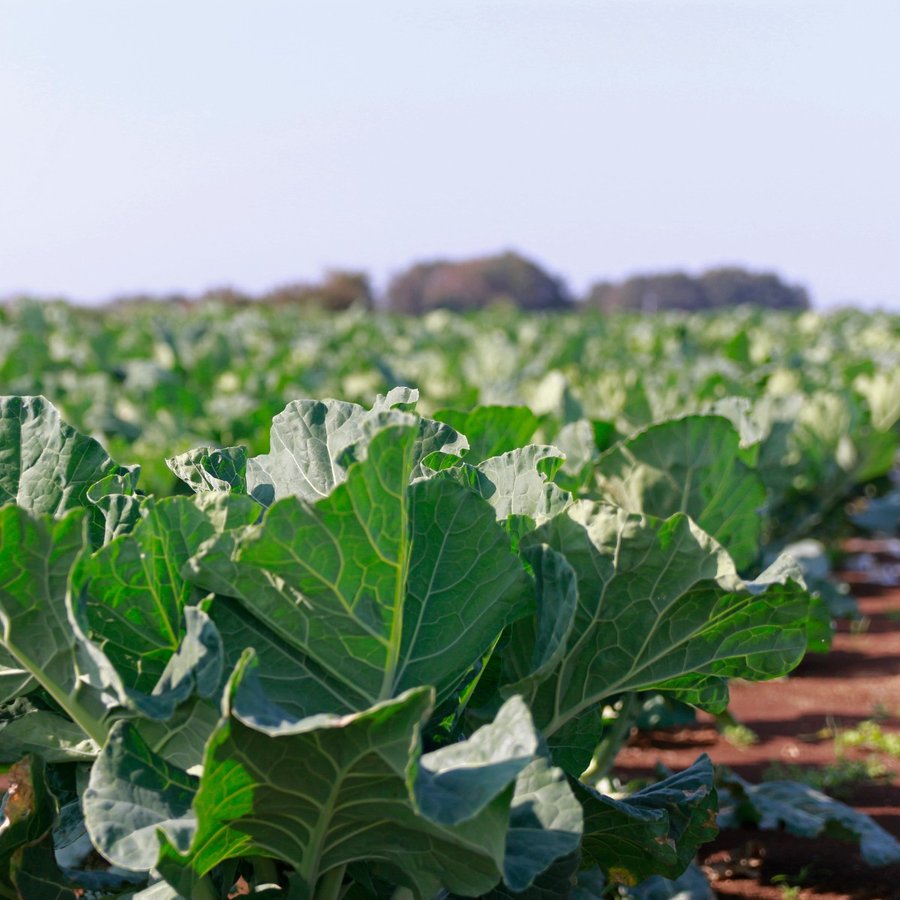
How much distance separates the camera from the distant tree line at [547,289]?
179 ft

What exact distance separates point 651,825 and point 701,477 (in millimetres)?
1090

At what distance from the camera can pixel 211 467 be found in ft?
5.83

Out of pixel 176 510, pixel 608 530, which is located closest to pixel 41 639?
pixel 176 510

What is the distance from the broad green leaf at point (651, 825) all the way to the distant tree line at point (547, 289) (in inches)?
1923

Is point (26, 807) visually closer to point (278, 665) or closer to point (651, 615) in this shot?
point (278, 665)

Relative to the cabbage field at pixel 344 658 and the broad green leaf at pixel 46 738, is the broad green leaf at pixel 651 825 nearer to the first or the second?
the cabbage field at pixel 344 658

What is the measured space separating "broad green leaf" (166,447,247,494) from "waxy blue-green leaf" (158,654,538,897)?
485 mm

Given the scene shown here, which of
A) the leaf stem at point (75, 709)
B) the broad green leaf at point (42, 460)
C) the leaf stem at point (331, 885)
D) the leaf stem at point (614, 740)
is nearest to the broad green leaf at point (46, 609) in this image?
the leaf stem at point (75, 709)

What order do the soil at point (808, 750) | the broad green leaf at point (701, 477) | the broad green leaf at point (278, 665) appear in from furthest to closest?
the soil at point (808, 750) → the broad green leaf at point (701, 477) → the broad green leaf at point (278, 665)

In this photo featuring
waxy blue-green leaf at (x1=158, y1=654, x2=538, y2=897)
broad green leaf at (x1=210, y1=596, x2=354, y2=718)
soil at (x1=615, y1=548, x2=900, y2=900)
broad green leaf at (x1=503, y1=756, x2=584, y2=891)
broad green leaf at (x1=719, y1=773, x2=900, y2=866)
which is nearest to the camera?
waxy blue-green leaf at (x1=158, y1=654, x2=538, y2=897)

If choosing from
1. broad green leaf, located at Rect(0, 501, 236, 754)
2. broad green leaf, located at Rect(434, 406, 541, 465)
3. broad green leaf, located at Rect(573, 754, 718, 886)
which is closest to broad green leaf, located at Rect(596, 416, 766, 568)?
broad green leaf, located at Rect(434, 406, 541, 465)

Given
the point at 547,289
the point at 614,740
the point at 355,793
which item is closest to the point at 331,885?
the point at 355,793

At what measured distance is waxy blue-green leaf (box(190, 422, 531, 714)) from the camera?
1370 mm

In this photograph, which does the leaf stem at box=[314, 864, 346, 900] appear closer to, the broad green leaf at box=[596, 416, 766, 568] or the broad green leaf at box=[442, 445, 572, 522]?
the broad green leaf at box=[442, 445, 572, 522]
